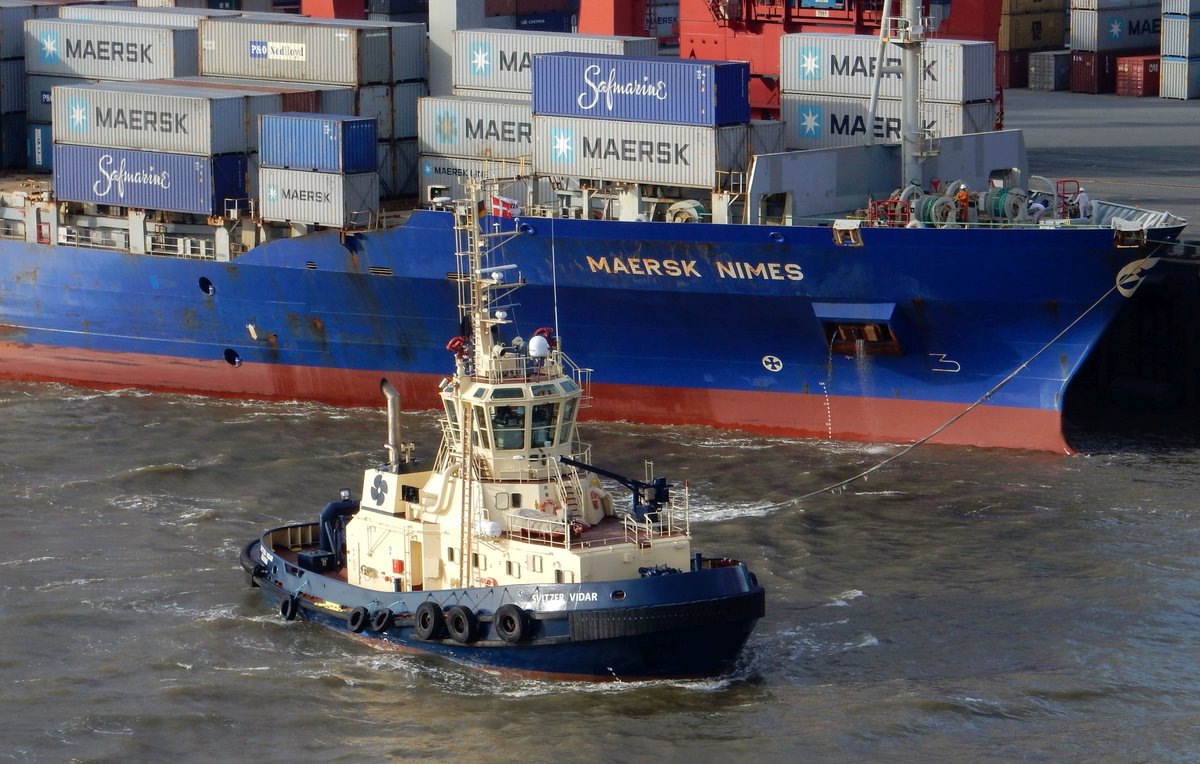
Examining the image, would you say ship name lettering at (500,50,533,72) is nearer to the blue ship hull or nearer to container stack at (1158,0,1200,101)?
the blue ship hull

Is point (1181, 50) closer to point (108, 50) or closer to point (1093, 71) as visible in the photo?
point (1093, 71)

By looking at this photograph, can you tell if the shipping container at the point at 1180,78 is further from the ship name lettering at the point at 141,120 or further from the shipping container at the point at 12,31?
the ship name lettering at the point at 141,120

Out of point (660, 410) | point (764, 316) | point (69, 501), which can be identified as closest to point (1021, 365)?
point (764, 316)

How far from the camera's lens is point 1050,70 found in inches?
3246

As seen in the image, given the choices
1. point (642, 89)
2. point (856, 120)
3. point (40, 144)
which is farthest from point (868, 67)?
point (40, 144)

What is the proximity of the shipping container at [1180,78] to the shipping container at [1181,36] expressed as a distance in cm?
29

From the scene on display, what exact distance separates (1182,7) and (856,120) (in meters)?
36.9

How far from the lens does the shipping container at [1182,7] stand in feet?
245

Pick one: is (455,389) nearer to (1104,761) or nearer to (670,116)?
(1104,761)

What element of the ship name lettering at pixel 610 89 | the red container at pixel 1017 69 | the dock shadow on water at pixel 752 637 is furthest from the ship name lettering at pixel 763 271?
the red container at pixel 1017 69

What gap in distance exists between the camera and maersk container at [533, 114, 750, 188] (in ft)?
132

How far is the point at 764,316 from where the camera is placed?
3953 centimetres

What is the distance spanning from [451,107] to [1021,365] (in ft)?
49.7

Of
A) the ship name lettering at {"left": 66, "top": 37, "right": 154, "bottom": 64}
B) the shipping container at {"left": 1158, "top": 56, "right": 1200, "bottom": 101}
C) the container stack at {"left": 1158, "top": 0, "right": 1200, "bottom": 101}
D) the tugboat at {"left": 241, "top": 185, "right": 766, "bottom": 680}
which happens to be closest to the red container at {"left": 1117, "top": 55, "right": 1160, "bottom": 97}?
the shipping container at {"left": 1158, "top": 56, "right": 1200, "bottom": 101}
